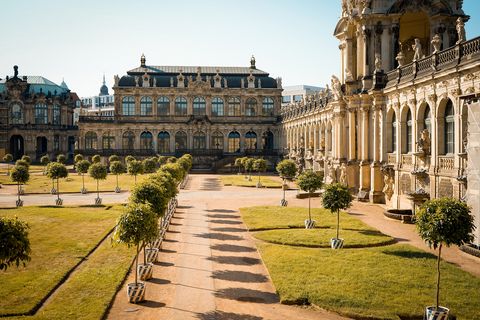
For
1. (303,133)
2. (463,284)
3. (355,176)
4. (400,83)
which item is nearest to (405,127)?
(400,83)

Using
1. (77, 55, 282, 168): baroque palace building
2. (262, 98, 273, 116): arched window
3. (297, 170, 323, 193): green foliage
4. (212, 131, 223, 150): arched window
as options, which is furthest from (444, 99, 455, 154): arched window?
(262, 98, 273, 116): arched window

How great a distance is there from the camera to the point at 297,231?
1264 inches

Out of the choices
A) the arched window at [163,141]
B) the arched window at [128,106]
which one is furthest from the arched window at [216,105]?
the arched window at [128,106]

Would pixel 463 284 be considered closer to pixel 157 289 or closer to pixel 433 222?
pixel 433 222

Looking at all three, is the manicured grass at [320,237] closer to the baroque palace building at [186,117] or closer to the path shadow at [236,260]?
the path shadow at [236,260]

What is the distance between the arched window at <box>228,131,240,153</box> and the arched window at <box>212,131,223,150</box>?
6.83 feet

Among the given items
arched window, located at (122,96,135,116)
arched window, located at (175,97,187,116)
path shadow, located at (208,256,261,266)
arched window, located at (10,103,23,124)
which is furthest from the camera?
arched window, located at (10,103,23,124)

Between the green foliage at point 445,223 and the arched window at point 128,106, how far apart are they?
97.7m

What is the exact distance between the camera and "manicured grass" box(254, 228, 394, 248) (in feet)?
Answer: 92.3

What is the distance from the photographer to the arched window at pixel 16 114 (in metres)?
122

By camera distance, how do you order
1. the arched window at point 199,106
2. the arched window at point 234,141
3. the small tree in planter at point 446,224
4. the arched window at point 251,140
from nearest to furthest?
the small tree in planter at point 446,224, the arched window at point 234,141, the arched window at point 199,106, the arched window at point 251,140

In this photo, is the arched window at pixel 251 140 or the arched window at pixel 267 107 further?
the arched window at pixel 267 107

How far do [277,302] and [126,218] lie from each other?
Answer: 7363 millimetres

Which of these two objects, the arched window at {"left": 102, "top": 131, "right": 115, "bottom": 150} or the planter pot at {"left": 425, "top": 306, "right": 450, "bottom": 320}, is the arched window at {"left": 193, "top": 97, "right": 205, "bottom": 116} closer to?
the arched window at {"left": 102, "top": 131, "right": 115, "bottom": 150}
